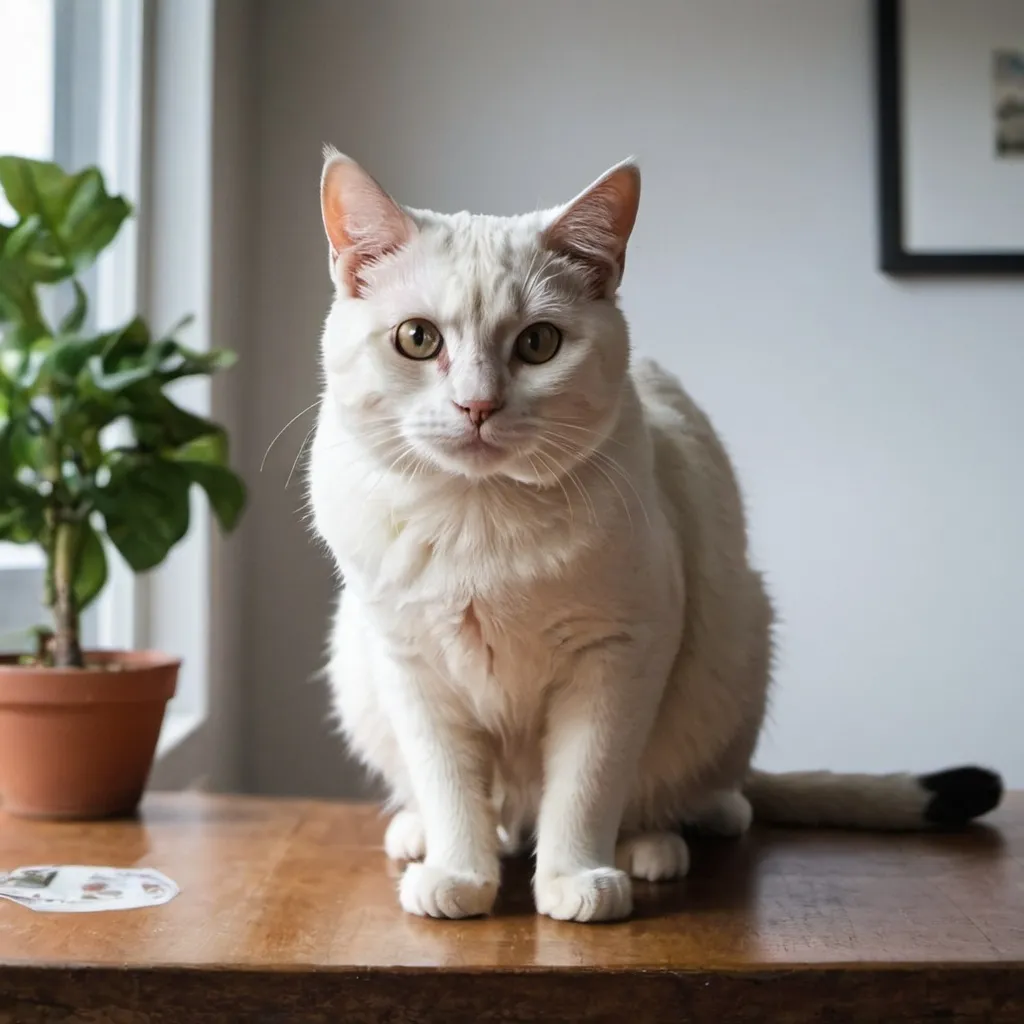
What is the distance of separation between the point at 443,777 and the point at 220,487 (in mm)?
517

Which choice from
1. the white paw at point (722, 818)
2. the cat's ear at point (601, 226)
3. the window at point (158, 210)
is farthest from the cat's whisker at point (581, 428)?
the window at point (158, 210)

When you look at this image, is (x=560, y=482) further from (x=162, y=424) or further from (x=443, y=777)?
(x=162, y=424)

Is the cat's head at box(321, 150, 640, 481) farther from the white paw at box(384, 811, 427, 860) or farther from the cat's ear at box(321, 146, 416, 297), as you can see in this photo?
the white paw at box(384, 811, 427, 860)

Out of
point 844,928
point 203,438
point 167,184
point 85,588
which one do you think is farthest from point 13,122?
point 844,928

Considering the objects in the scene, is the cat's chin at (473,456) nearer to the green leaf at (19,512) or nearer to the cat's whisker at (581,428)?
the cat's whisker at (581,428)

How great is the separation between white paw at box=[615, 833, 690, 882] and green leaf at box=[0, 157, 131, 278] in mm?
811

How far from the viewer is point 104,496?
130cm

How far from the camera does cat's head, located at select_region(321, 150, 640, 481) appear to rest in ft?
2.82

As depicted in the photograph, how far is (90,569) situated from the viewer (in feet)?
4.45

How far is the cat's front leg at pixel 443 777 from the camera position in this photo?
3.18 ft

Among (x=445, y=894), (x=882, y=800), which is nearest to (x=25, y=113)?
(x=445, y=894)

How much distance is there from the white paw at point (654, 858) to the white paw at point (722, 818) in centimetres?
13

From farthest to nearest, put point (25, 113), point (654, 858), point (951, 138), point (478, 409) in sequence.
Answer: point (951, 138) → point (25, 113) → point (654, 858) → point (478, 409)

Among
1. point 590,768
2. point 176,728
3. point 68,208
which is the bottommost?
point 176,728
